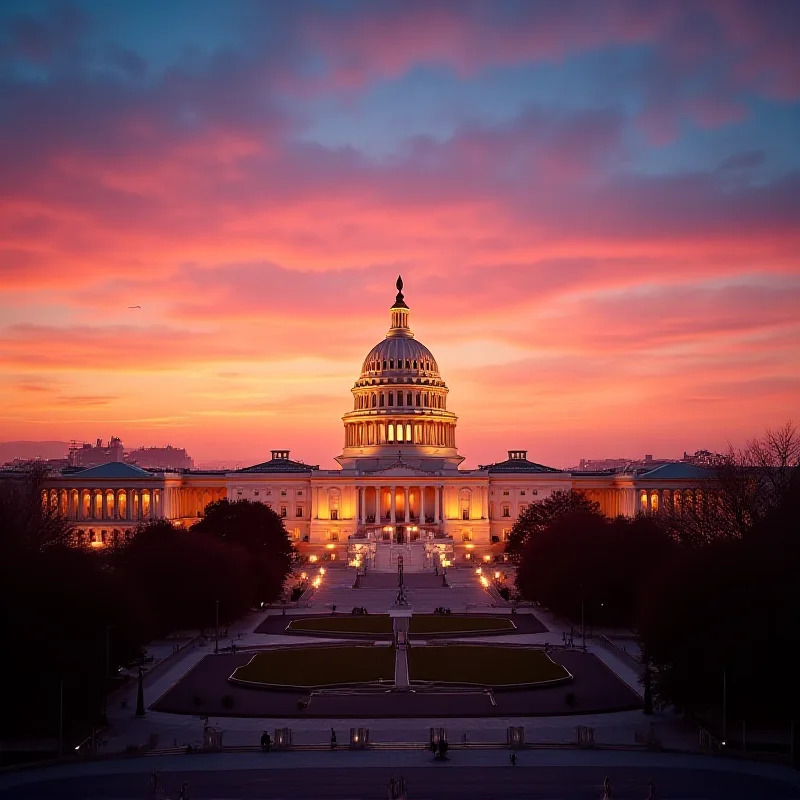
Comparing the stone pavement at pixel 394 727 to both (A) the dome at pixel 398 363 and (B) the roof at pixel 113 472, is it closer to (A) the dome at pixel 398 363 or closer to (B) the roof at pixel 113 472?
Result: (B) the roof at pixel 113 472

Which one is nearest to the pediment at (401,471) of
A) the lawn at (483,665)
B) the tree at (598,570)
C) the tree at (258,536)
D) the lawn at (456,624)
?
the tree at (258,536)

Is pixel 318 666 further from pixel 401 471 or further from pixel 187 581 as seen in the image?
pixel 401 471

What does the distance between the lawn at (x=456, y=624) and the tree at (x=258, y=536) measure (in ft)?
47.9

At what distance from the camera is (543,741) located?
51.3 m

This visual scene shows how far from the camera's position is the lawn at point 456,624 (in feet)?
288

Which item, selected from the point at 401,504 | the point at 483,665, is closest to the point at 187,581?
the point at 483,665

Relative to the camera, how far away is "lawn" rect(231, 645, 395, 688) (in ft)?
218

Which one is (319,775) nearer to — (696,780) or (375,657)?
(696,780)

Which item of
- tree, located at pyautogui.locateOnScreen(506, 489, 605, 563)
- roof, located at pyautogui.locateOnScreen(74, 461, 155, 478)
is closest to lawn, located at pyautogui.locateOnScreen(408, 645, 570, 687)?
tree, located at pyautogui.locateOnScreen(506, 489, 605, 563)

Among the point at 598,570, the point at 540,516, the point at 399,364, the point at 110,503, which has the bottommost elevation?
the point at 598,570

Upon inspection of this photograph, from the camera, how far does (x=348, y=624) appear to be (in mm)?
91312

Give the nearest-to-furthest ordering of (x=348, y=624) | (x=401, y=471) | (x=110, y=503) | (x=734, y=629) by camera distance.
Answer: (x=734, y=629) → (x=348, y=624) → (x=401, y=471) → (x=110, y=503)

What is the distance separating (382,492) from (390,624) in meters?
89.1

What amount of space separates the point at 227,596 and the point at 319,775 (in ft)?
139
